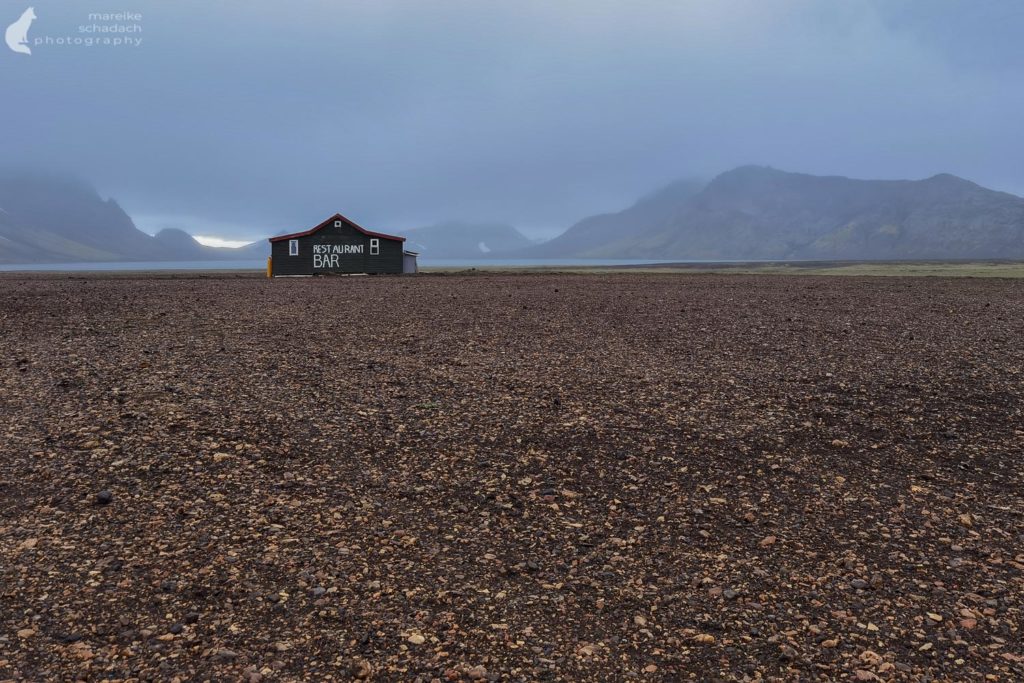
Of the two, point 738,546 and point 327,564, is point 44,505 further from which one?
point 738,546

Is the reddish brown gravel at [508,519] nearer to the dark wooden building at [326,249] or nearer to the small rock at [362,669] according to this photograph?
the small rock at [362,669]

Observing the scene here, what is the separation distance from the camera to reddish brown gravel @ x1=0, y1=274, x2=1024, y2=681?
5.21m

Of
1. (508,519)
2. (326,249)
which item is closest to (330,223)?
(326,249)

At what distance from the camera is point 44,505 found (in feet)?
24.6

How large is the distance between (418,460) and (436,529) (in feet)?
6.85

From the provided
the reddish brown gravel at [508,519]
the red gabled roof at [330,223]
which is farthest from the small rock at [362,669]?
the red gabled roof at [330,223]

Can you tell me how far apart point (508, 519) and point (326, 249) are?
6012cm

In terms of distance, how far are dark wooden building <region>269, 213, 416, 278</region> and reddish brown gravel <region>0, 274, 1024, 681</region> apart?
49.5 meters

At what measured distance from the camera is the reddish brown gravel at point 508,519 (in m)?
5.21

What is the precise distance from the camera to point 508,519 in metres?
7.46

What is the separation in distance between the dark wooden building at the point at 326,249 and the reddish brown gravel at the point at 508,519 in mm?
49457

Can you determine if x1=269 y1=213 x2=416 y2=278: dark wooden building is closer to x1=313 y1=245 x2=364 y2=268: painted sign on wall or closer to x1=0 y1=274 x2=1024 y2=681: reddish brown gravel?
x1=313 y1=245 x2=364 y2=268: painted sign on wall

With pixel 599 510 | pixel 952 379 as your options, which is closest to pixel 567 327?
pixel 952 379

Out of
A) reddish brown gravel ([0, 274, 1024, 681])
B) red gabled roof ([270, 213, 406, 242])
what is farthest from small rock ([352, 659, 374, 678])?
red gabled roof ([270, 213, 406, 242])
